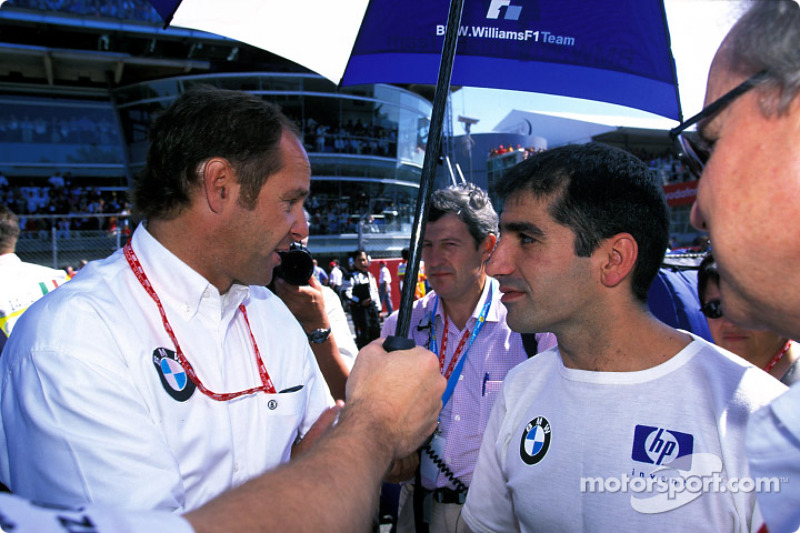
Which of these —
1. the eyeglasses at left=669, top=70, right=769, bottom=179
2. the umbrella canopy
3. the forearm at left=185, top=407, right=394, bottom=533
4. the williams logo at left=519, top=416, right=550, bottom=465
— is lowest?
the williams logo at left=519, top=416, right=550, bottom=465

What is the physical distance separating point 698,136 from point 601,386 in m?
0.92

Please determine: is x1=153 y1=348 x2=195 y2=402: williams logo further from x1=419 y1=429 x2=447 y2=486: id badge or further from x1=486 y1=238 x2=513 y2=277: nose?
x1=419 y1=429 x2=447 y2=486: id badge

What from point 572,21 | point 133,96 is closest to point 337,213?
point 133,96

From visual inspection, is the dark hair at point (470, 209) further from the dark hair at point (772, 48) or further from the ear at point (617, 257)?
the dark hair at point (772, 48)

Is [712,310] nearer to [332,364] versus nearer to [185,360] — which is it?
[332,364]

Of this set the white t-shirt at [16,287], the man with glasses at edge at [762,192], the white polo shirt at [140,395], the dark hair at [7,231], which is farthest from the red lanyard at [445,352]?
the dark hair at [7,231]

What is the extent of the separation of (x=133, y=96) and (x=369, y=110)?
14.8 metres

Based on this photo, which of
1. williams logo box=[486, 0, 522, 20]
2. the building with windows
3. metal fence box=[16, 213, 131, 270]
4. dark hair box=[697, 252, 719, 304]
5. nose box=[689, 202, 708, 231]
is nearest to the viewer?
nose box=[689, 202, 708, 231]

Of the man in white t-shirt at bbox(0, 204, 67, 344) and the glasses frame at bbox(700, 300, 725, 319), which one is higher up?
the glasses frame at bbox(700, 300, 725, 319)

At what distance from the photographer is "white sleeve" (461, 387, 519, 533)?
1905 millimetres

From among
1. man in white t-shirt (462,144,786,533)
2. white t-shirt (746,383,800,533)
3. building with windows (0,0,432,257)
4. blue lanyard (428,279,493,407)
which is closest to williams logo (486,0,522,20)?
man in white t-shirt (462,144,786,533)

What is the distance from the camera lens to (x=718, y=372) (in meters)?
1.61

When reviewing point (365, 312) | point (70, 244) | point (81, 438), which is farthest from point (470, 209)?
point (70, 244)

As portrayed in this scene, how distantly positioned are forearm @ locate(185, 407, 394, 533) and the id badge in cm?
162
